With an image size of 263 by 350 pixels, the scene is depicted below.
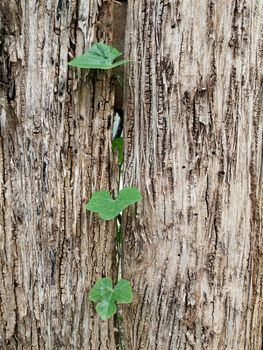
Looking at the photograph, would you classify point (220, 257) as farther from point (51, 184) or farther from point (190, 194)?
point (51, 184)

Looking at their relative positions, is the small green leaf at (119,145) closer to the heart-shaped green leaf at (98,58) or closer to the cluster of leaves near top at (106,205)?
the cluster of leaves near top at (106,205)

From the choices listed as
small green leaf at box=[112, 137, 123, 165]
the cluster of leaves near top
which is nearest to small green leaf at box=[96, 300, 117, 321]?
the cluster of leaves near top

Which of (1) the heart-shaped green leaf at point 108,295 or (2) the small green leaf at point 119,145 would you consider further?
(2) the small green leaf at point 119,145

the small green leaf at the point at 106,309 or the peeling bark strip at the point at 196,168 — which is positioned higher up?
the peeling bark strip at the point at 196,168

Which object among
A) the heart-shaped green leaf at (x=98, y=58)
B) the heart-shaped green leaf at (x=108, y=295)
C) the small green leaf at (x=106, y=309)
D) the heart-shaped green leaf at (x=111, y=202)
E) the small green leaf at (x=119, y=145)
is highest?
the heart-shaped green leaf at (x=98, y=58)

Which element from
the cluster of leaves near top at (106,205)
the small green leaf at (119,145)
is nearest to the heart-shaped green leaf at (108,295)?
the cluster of leaves near top at (106,205)

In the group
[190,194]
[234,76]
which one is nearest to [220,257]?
[190,194]

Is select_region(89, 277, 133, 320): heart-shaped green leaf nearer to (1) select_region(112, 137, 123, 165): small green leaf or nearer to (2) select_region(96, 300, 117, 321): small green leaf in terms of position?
(2) select_region(96, 300, 117, 321): small green leaf
